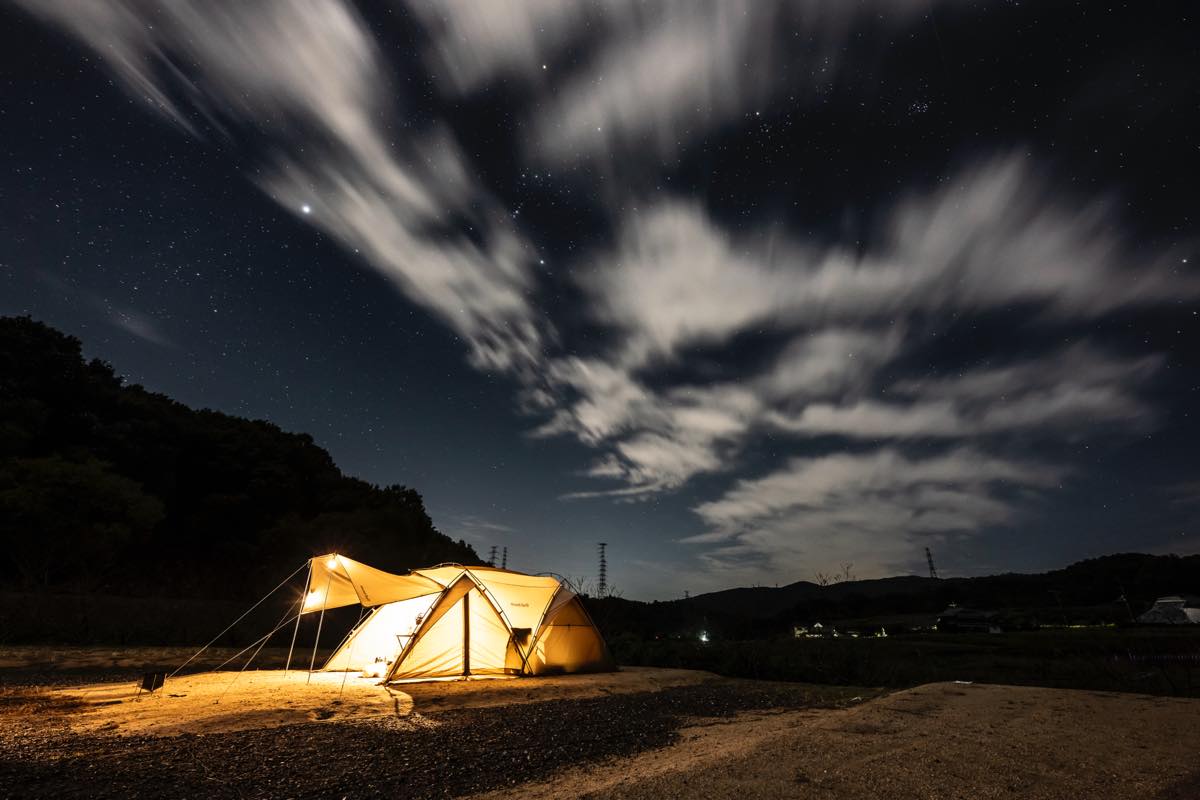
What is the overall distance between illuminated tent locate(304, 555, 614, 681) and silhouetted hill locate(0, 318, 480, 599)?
531 inches

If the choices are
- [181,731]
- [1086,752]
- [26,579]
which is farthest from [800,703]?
[26,579]

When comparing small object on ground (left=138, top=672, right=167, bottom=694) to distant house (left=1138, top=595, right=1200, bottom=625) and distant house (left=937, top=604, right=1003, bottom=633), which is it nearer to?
distant house (left=937, top=604, right=1003, bottom=633)

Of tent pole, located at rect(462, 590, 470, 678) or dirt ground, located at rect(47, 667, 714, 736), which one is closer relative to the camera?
dirt ground, located at rect(47, 667, 714, 736)

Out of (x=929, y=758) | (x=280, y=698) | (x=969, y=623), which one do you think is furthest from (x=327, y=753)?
(x=969, y=623)

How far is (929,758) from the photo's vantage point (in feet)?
12.7

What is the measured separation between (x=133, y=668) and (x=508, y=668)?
6.98 meters

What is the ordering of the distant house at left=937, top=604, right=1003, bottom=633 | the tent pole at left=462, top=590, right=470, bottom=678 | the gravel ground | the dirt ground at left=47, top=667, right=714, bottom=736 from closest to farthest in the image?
the gravel ground → the dirt ground at left=47, top=667, right=714, bottom=736 → the tent pole at left=462, top=590, right=470, bottom=678 → the distant house at left=937, top=604, right=1003, bottom=633

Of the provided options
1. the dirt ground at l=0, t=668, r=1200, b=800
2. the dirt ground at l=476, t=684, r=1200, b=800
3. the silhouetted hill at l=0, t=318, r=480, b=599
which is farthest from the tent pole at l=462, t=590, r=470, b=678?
the silhouetted hill at l=0, t=318, r=480, b=599

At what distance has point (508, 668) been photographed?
11.0m

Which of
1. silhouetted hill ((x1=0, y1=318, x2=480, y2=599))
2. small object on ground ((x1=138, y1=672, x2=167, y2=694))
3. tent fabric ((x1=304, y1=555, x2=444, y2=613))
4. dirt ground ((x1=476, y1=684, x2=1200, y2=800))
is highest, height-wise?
silhouetted hill ((x1=0, y1=318, x2=480, y2=599))

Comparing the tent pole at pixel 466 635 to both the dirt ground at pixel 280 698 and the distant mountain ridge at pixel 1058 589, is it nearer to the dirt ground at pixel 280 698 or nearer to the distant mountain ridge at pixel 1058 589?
the dirt ground at pixel 280 698

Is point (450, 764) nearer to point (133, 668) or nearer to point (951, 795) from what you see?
point (951, 795)

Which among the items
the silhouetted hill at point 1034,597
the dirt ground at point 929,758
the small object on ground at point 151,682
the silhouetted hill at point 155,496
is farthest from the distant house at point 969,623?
the small object on ground at point 151,682

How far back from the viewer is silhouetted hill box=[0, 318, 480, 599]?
19078mm
